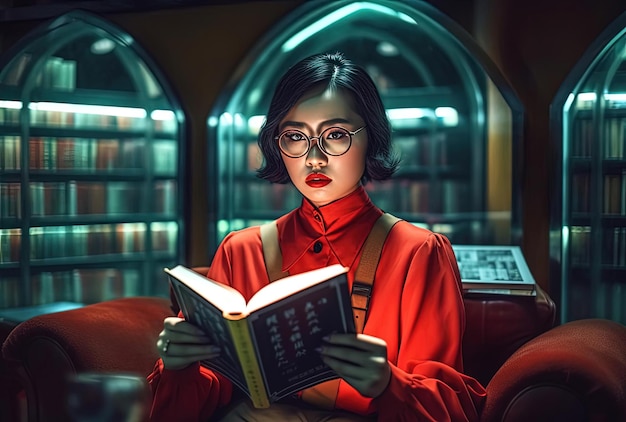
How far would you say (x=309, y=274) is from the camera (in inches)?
54.2

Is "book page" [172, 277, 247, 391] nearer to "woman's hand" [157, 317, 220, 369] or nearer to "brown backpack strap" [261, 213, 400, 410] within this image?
"woman's hand" [157, 317, 220, 369]

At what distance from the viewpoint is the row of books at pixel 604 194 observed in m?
2.71

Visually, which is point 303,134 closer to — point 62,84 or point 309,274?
point 309,274

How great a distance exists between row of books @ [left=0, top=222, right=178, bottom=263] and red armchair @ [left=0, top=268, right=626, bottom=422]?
1.29 meters

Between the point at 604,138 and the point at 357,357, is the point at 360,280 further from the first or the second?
the point at 604,138

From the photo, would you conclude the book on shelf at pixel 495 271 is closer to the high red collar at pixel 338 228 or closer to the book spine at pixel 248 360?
the high red collar at pixel 338 228

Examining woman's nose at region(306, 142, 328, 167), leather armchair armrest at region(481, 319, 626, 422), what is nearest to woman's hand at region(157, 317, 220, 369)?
woman's nose at region(306, 142, 328, 167)

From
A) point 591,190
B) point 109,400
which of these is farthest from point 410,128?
point 109,400

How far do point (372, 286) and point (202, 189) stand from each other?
170 centimetres

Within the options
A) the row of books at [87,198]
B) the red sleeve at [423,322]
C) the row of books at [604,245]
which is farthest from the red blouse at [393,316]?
the row of books at [87,198]

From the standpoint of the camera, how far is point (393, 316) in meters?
1.61

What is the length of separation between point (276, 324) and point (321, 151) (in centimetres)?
52

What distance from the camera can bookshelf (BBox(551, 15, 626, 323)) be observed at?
259 cm

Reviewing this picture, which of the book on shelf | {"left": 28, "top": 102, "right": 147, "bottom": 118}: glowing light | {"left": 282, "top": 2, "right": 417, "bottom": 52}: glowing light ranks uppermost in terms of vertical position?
{"left": 282, "top": 2, "right": 417, "bottom": 52}: glowing light
